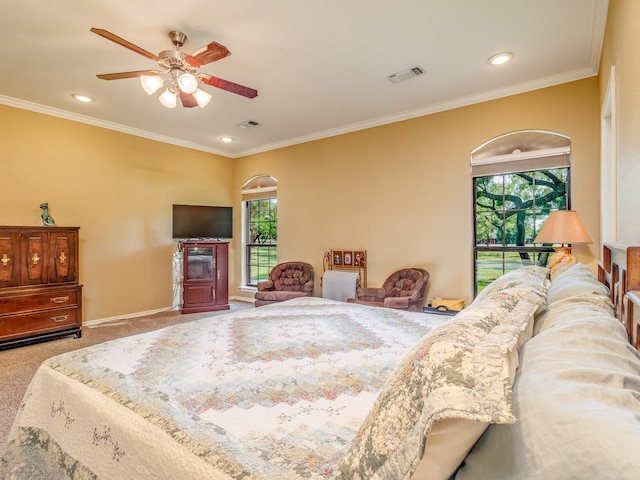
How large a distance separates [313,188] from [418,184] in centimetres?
178

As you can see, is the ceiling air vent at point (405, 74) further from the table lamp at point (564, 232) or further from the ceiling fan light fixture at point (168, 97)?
the ceiling fan light fixture at point (168, 97)

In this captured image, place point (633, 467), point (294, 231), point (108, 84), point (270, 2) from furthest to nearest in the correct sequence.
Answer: point (294, 231) < point (108, 84) < point (270, 2) < point (633, 467)

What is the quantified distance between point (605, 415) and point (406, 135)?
4296mm

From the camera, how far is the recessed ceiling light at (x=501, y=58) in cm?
298

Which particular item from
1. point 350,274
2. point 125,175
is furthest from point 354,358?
point 125,175

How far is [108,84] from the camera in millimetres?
3500

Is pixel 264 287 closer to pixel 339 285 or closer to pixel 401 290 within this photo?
pixel 339 285

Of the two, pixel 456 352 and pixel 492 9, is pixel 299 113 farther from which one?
pixel 456 352

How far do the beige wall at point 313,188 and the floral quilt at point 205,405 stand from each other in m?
2.59

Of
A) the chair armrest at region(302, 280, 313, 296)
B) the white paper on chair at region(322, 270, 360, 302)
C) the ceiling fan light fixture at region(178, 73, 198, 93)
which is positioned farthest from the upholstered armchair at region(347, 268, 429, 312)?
the ceiling fan light fixture at region(178, 73, 198, 93)

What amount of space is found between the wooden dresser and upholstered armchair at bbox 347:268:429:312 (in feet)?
→ 11.3

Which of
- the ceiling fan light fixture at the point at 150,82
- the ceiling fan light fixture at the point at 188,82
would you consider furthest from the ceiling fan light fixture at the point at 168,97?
the ceiling fan light fixture at the point at 188,82

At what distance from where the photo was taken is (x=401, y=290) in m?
4.11

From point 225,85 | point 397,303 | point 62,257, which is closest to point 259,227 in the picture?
point 62,257
